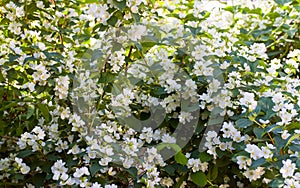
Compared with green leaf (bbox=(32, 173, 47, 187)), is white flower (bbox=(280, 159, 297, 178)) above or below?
above

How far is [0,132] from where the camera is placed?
1891mm

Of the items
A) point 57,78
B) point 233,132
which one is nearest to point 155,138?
point 233,132

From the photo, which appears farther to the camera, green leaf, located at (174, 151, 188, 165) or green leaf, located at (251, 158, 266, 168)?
green leaf, located at (174, 151, 188, 165)

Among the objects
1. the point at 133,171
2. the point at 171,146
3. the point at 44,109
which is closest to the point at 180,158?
the point at 171,146

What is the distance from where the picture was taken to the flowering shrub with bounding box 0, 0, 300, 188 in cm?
155

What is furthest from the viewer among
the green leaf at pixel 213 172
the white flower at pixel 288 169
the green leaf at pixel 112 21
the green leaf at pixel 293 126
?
the green leaf at pixel 213 172

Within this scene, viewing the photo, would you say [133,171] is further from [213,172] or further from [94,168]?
[213,172]

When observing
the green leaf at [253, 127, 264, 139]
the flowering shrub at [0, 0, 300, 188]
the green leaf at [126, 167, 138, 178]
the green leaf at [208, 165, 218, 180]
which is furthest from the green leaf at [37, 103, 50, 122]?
the green leaf at [253, 127, 264, 139]

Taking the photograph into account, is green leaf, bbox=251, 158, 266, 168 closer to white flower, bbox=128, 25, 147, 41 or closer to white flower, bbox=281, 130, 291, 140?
white flower, bbox=281, 130, 291, 140

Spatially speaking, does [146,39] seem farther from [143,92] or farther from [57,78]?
[57,78]

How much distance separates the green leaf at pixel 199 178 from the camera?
5.37 feet

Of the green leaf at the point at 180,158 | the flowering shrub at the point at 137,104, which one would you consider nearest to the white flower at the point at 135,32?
the flowering shrub at the point at 137,104

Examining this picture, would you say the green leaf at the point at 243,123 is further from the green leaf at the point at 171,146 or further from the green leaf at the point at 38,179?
the green leaf at the point at 38,179

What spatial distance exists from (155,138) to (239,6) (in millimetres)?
1124
